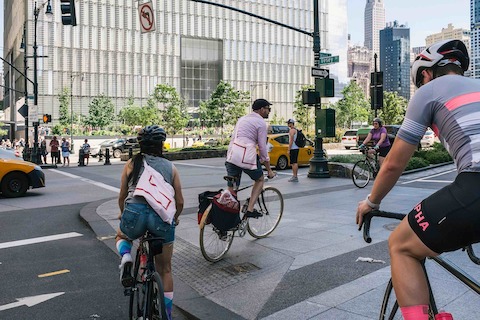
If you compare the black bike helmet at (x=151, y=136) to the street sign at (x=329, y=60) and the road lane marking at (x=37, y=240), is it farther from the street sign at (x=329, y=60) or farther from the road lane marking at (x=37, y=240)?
the street sign at (x=329, y=60)

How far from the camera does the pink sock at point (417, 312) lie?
2.14 meters

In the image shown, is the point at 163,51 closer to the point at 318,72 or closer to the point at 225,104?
the point at 225,104

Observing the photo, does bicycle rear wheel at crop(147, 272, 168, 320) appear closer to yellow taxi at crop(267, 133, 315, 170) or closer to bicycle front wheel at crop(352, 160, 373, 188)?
Answer: bicycle front wheel at crop(352, 160, 373, 188)

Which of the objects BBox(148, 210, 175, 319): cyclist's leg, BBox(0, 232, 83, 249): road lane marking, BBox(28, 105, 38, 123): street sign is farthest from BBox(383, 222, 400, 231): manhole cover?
BBox(28, 105, 38, 123): street sign

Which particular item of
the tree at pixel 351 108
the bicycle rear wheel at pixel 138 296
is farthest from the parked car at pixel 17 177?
the tree at pixel 351 108

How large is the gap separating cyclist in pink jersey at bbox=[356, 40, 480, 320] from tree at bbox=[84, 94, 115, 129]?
72993 millimetres

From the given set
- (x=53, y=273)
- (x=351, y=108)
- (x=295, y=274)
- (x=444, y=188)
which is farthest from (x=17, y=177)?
(x=351, y=108)

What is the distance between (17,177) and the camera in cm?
1299

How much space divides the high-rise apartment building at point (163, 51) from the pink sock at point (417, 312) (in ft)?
242

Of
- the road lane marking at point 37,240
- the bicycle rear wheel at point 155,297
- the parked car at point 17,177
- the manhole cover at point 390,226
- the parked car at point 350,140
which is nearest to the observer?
the bicycle rear wheel at point 155,297

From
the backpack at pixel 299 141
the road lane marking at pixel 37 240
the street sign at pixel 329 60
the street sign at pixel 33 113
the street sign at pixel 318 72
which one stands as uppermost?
the street sign at pixel 329 60

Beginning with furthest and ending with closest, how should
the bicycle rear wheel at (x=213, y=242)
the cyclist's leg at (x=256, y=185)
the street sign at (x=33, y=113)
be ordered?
the street sign at (x=33, y=113) → the cyclist's leg at (x=256, y=185) → the bicycle rear wheel at (x=213, y=242)

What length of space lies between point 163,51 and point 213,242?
83.4m

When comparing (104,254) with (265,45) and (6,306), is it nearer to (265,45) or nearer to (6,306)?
(6,306)
